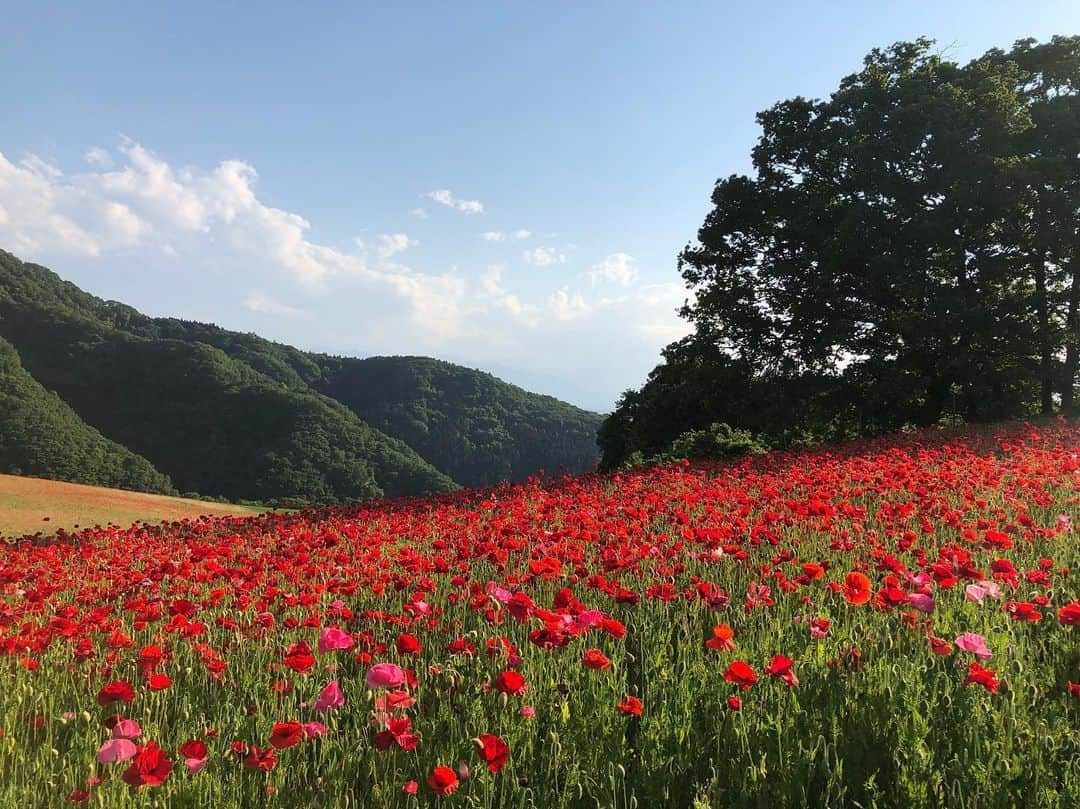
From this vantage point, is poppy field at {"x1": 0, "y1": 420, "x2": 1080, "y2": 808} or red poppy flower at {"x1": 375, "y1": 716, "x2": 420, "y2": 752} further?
poppy field at {"x1": 0, "y1": 420, "x2": 1080, "y2": 808}

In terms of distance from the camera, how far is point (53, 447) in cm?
6669

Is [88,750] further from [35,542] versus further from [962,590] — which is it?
[35,542]

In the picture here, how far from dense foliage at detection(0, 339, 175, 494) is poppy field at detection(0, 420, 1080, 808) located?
73746mm

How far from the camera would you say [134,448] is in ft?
319

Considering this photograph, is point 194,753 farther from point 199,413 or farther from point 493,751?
point 199,413

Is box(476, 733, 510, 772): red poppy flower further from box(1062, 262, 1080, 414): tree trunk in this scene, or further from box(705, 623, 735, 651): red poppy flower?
box(1062, 262, 1080, 414): tree trunk

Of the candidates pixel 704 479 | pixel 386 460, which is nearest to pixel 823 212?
pixel 704 479

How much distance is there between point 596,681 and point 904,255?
1841 cm

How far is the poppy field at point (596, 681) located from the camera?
7.92ft

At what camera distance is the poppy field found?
241cm

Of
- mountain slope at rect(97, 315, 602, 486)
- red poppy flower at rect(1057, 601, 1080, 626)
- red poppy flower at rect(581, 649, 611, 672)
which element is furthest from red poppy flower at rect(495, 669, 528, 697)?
mountain slope at rect(97, 315, 602, 486)

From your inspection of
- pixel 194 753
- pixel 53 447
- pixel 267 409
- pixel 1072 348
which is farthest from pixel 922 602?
pixel 267 409

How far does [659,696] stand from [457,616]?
6.07ft

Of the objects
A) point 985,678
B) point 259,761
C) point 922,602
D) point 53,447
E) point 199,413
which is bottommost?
point 53,447
